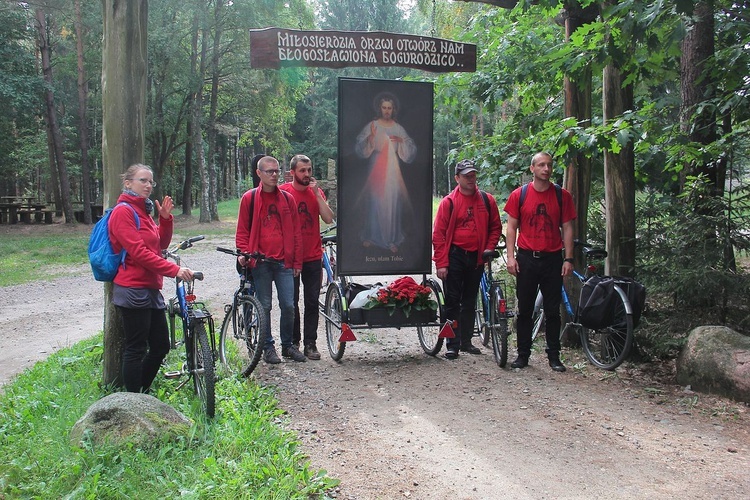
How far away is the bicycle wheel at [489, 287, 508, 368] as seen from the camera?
6.62 metres

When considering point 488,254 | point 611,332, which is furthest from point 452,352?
point 611,332

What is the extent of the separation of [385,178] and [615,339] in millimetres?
2918

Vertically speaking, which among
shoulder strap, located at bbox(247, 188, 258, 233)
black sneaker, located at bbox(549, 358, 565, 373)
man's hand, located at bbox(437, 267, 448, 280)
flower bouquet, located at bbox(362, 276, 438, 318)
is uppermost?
shoulder strap, located at bbox(247, 188, 258, 233)

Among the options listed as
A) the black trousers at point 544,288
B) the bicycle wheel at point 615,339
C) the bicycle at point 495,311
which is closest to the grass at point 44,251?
the bicycle at point 495,311

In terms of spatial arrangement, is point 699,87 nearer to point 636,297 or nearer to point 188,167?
point 636,297

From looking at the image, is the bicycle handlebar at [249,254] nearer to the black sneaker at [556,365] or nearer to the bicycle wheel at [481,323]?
the bicycle wheel at [481,323]

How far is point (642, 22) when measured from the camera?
4.88m

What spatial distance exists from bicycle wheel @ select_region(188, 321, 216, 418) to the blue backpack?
75cm

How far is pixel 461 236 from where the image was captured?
7.05m

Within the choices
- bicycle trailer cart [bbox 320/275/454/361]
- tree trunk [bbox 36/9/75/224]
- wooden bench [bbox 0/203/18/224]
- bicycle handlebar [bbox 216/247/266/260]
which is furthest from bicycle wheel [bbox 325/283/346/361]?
wooden bench [bbox 0/203/18/224]

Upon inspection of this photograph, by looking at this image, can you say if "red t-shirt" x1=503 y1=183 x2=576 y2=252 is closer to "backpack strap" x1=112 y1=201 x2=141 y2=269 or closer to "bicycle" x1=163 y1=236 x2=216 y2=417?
"bicycle" x1=163 y1=236 x2=216 y2=417

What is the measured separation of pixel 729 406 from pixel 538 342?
9.32 ft

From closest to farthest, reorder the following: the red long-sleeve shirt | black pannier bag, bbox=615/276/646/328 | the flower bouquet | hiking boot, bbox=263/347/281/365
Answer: the red long-sleeve shirt
black pannier bag, bbox=615/276/646/328
hiking boot, bbox=263/347/281/365
the flower bouquet

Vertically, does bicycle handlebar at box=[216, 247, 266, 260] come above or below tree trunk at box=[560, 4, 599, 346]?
below
